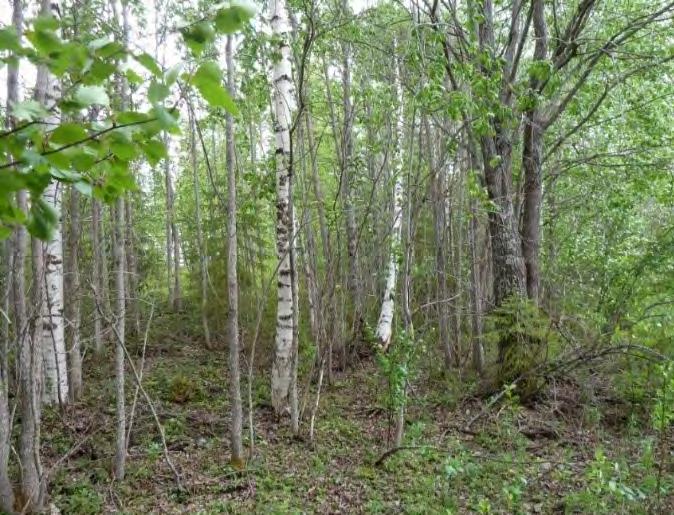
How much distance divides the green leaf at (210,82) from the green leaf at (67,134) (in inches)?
9.9

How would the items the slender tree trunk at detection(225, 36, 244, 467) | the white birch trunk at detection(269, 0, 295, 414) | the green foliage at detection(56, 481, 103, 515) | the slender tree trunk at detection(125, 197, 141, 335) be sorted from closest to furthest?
the green foliage at detection(56, 481, 103, 515) < the slender tree trunk at detection(225, 36, 244, 467) < the white birch trunk at detection(269, 0, 295, 414) < the slender tree trunk at detection(125, 197, 141, 335)

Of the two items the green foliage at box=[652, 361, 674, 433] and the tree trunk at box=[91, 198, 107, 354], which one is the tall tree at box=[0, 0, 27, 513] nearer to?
the tree trunk at box=[91, 198, 107, 354]

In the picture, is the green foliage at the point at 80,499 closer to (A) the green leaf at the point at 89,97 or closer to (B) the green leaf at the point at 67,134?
(B) the green leaf at the point at 67,134

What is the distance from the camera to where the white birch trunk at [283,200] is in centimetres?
597

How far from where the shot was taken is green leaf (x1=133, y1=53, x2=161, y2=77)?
0.95 metres

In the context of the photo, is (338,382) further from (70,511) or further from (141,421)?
(70,511)

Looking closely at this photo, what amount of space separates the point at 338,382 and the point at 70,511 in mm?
4840

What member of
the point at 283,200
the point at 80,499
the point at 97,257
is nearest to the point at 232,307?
the point at 283,200

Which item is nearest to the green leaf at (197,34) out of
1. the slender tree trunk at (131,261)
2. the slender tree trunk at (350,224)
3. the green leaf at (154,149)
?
the green leaf at (154,149)

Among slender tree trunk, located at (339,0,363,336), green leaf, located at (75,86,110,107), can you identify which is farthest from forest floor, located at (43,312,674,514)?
green leaf, located at (75,86,110,107)

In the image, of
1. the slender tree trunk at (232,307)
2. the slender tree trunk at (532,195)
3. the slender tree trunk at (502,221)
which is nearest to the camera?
the slender tree trunk at (232,307)

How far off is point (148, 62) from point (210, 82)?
12cm

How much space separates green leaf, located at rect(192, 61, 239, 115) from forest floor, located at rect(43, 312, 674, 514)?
3333 millimetres

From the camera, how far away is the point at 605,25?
775 centimetres
